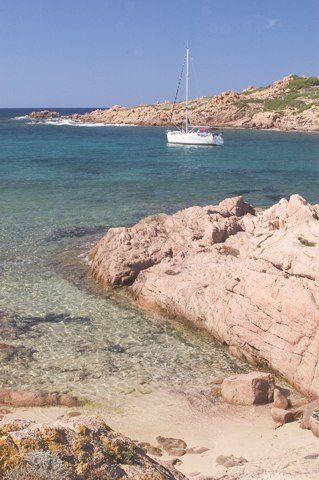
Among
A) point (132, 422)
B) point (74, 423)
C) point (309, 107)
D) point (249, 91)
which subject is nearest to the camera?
point (74, 423)

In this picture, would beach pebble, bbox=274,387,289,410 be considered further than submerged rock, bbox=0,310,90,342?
No

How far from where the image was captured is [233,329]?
644 inches

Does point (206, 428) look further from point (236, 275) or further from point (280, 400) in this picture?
point (236, 275)

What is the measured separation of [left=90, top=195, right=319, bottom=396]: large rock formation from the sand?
2347 mm

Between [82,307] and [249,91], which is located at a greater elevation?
[249,91]

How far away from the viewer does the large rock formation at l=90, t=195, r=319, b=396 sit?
14500 mm

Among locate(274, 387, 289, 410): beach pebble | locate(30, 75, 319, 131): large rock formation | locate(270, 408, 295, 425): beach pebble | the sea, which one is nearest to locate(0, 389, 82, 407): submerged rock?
the sea

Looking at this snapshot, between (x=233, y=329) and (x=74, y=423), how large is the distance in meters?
10.4

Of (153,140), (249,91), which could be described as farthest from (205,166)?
(249,91)

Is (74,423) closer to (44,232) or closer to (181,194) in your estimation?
(44,232)

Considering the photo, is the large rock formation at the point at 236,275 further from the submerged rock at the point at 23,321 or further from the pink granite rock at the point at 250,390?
the submerged rock at the point at 23,321

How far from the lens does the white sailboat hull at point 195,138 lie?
297ft

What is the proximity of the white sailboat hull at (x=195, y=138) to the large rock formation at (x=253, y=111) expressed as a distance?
43.8 meters

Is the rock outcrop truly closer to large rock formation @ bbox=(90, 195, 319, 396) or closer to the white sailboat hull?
large rock formation @ bbox=(90, 195, 319, 396)
